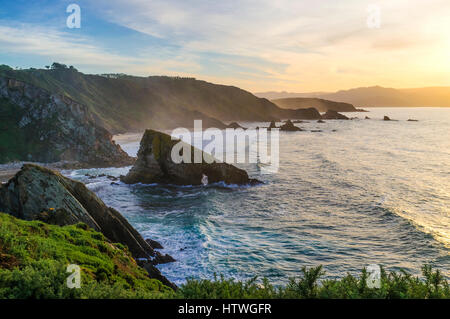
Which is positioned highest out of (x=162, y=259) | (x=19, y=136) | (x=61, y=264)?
(x=19, y=136)

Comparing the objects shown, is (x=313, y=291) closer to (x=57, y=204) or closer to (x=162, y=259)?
(x=162, y=259)

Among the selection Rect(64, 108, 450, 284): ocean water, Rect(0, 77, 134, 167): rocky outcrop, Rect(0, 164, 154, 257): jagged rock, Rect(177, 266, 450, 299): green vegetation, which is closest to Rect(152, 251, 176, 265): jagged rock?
Rect(64, 108, 450, 284): ocean water

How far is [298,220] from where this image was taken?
2452 centimetres

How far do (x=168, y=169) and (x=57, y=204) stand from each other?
22.3 m

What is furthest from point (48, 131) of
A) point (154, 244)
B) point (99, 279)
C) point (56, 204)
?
point (99, 279)

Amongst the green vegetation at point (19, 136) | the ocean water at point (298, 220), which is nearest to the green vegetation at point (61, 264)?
the ocean water at point (298, 220)

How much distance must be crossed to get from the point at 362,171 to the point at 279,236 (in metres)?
26.1

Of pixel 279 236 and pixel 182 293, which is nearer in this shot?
pixel 182 293

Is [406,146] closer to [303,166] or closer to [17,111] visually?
[303,166]

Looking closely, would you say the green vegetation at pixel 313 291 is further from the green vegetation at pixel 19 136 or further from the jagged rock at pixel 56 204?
the green vegetation at pixel 19 136

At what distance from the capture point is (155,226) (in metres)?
23.7

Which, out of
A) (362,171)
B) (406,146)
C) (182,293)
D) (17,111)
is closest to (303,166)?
(362,171)

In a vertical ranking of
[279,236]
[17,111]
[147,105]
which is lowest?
[279,236]
